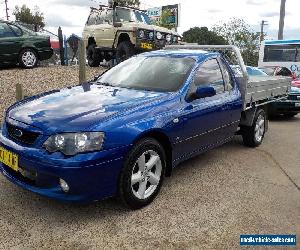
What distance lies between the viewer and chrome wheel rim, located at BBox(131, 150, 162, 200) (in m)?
3.62

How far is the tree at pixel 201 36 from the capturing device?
53.0 meters

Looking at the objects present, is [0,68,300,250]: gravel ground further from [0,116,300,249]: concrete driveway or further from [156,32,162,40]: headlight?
[156,32,162,40]: headlight

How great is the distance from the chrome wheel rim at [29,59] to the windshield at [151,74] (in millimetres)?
7431

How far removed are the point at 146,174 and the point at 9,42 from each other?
910cm

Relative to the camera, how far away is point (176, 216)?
11.8 ft

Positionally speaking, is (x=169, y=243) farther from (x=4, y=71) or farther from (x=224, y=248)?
(x=4, y=71)

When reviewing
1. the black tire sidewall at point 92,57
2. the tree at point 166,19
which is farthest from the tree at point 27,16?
the black tire sidewall at point 92,57

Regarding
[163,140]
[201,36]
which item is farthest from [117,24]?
[201,36]

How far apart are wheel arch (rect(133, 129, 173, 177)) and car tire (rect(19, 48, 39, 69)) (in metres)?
8.89

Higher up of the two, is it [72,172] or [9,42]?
[9,42]

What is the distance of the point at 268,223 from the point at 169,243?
1082mm

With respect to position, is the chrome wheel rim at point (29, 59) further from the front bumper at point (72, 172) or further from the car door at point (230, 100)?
the front bumper at point (72, 172)

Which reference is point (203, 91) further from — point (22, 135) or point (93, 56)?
point (93, 56)

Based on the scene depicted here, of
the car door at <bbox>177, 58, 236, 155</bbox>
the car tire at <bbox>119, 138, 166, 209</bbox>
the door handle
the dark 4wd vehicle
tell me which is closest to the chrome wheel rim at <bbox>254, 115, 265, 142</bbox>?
the car door at <bbox>177, 58, 236, 155</bbox>
